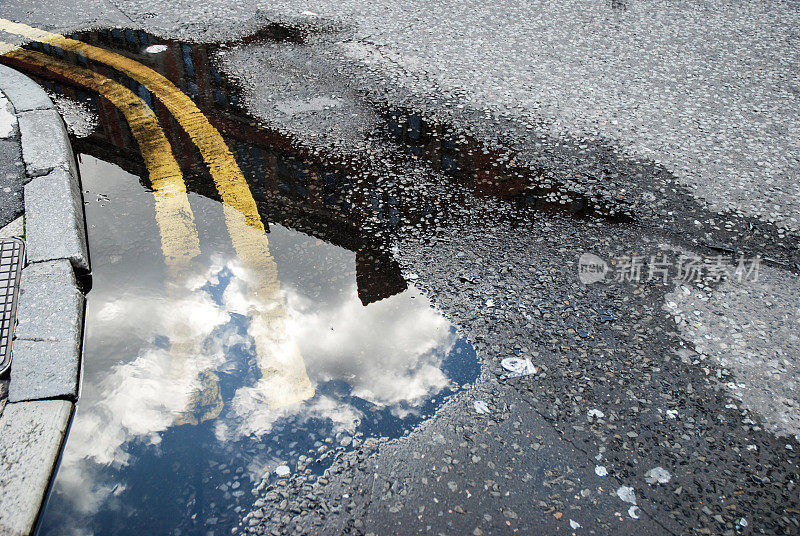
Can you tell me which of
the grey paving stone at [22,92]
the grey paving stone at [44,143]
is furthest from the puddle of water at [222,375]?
the grey paving stone at [22,92]

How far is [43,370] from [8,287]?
2.40ft

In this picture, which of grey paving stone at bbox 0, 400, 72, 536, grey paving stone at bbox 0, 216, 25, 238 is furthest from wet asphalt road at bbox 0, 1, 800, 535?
grey paving stone at bbox 0, 216, 25, 238

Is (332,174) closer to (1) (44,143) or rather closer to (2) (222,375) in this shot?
(2) (222,375)

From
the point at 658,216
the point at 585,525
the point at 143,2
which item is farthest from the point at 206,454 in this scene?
the point at 143,2

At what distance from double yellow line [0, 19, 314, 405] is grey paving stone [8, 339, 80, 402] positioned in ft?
2.70

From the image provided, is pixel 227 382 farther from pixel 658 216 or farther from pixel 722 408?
pixel 658 216

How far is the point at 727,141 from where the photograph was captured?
476 centimetres

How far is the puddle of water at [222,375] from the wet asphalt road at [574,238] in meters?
0.18

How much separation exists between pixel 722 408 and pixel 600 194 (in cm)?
182

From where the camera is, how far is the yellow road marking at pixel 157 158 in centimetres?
388

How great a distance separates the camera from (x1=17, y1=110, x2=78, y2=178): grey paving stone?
4262mm

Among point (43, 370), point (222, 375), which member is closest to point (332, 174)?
point (222, 375)

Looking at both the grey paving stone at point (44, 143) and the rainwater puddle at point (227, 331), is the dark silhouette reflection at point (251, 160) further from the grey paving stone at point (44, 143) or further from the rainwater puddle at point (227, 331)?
the grey paving stone at point (44, 143)

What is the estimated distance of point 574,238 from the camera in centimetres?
385
